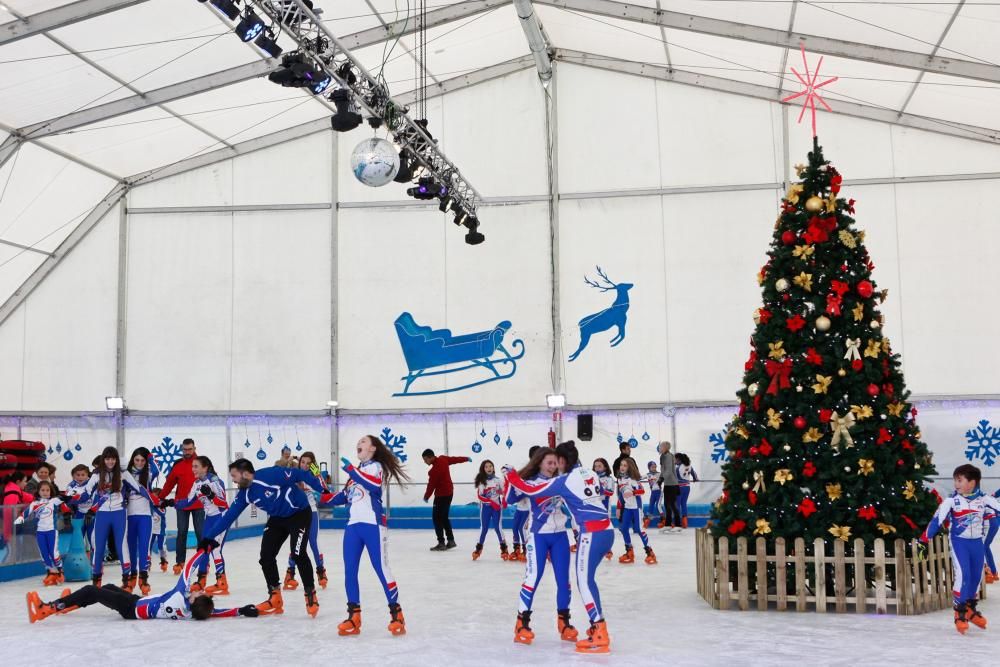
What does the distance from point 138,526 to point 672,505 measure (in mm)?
10096

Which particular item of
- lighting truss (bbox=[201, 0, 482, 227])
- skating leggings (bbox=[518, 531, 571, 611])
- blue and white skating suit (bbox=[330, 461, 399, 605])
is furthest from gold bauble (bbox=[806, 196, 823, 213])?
lighting truss (bbox=[201, 0, 482, 227])

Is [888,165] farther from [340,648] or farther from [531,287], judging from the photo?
[340,648]

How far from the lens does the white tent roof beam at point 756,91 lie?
62.4 ft

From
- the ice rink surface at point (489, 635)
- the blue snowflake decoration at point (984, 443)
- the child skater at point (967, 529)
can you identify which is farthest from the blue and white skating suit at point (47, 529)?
the blue snowflake decoration at point (984, 443)

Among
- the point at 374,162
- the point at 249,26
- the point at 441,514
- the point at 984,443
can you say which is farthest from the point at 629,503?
the point at 984,443

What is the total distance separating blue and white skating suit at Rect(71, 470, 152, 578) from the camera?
945 cm

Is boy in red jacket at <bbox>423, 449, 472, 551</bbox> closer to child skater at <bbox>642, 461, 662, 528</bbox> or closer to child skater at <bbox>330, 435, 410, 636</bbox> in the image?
child skater at <bbox>642, 461, 662, 528</bbox>

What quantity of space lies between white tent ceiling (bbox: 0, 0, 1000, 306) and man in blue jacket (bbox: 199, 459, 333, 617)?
8766 millimetres

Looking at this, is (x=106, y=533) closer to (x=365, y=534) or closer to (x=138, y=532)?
(x=138, y=532)

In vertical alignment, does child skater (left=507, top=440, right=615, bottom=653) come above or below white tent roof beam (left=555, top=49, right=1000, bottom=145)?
below

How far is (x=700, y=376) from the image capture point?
64.8ft

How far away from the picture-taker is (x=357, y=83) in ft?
42.2

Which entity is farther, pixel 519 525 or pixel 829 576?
pixel 519 525

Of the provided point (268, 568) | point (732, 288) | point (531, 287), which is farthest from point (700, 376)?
point (268, 568)
